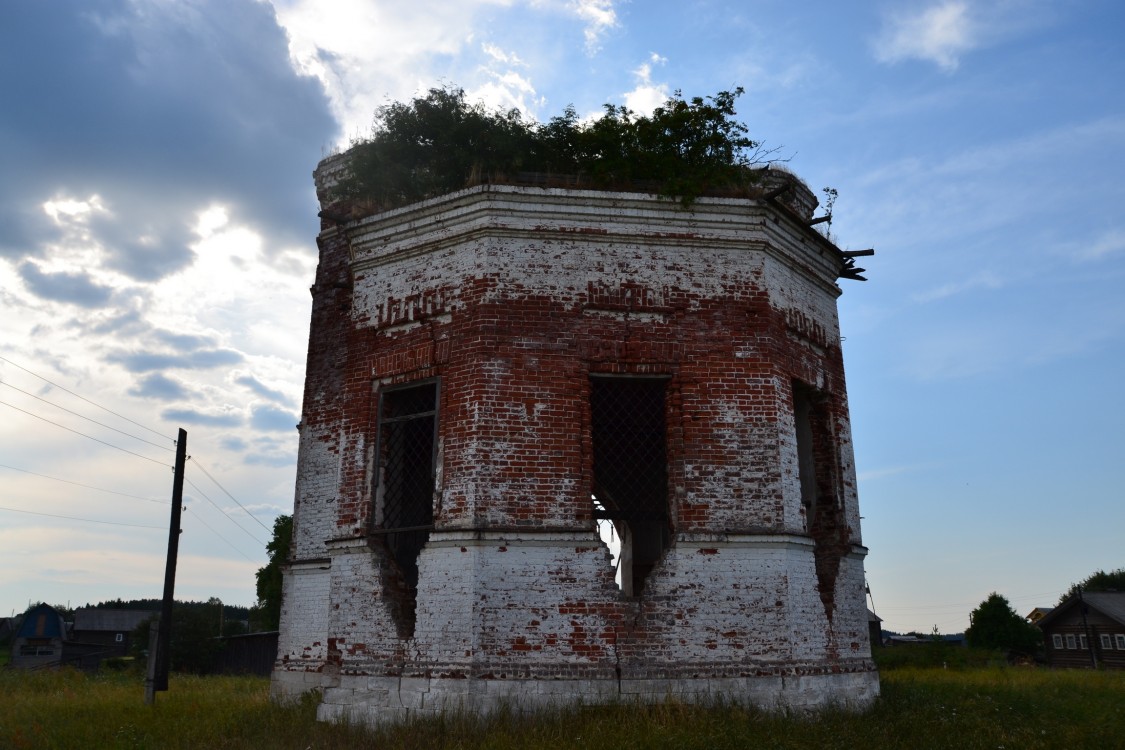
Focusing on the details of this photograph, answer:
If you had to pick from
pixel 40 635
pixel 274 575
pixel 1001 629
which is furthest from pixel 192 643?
pixel 1001 629

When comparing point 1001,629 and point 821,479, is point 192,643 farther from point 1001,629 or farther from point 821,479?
point 1001,629

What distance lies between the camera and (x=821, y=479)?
948 centimetres

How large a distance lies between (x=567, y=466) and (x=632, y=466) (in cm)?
372

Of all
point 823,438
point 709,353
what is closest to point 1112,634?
point 823,438

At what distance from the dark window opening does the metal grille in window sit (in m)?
1.96

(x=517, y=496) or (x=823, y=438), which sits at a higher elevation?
(x=823, y=438)

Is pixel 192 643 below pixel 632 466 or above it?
below

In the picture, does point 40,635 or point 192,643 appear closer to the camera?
point 192,643

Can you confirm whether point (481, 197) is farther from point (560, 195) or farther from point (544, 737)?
point (544, 737)

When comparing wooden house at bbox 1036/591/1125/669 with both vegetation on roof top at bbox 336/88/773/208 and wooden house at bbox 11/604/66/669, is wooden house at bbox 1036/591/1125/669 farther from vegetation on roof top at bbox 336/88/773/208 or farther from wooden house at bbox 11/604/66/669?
wooden house at bbox 11/604/66/669

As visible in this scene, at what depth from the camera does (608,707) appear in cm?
710

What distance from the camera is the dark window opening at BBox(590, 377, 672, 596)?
29.4ft

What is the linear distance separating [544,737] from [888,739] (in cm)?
305

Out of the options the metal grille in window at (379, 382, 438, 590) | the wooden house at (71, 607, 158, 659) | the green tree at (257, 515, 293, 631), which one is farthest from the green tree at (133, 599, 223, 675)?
the metal grille in window at (379, 382, 438, 590)
